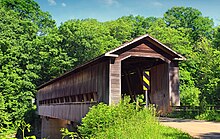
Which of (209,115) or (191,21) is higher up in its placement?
(191,21)

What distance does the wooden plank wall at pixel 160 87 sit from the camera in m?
11.4

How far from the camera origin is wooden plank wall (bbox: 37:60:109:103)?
34.9 feet

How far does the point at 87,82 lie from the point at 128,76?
3613mm

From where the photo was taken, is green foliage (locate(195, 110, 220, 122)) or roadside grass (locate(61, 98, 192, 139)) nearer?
roadside grass (locate(61, 98, 192, 139))

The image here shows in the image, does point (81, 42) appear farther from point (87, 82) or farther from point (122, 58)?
point (122, 58)

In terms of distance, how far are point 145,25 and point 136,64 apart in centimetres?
2705

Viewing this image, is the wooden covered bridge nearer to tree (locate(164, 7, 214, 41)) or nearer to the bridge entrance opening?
the bridge entrance opening

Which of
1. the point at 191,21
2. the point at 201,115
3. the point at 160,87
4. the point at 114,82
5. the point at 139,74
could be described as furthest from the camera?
the point at 191,21

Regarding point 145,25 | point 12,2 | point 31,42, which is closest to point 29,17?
point 12,2

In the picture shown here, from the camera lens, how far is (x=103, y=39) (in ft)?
110

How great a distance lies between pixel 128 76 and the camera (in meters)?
15.5

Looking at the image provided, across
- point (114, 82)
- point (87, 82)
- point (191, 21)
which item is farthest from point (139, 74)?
point (191, 21)

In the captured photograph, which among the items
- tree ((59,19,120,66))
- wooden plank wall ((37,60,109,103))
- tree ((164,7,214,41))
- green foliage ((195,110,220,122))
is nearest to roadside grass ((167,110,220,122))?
green foliage ((195,110,220,122))

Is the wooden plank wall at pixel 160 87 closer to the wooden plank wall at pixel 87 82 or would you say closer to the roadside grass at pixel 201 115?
the wooden plank wall at pixel 87 82
